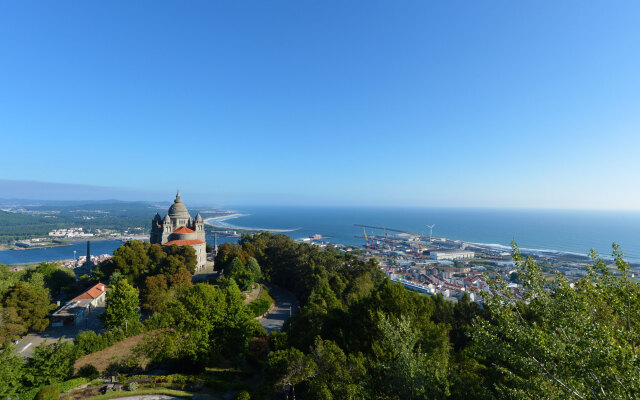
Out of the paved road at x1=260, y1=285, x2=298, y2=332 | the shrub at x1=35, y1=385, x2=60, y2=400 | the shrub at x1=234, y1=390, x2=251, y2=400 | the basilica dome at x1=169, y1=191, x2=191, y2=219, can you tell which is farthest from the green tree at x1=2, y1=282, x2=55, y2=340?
the basilica dome at x1=169, y1=191, x2=191, y2=219

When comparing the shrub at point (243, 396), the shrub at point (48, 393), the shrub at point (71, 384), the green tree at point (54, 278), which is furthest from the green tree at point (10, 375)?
the green tree at point (54, 278)

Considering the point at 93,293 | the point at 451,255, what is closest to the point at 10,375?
the point at 93,293

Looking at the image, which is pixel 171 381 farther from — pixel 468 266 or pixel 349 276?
pixel 468 266

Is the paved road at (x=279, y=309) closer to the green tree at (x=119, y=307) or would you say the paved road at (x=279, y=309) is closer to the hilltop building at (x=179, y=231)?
the green tree at (x=119, y=307)

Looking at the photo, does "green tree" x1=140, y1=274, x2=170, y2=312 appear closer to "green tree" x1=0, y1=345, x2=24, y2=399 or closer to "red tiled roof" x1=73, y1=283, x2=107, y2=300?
"red tiled roof" x1=73, y1=283, x2=107, y2=300

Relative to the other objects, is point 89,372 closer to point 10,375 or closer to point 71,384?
point 71,384

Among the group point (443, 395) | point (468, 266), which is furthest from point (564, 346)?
point (468, 266)
